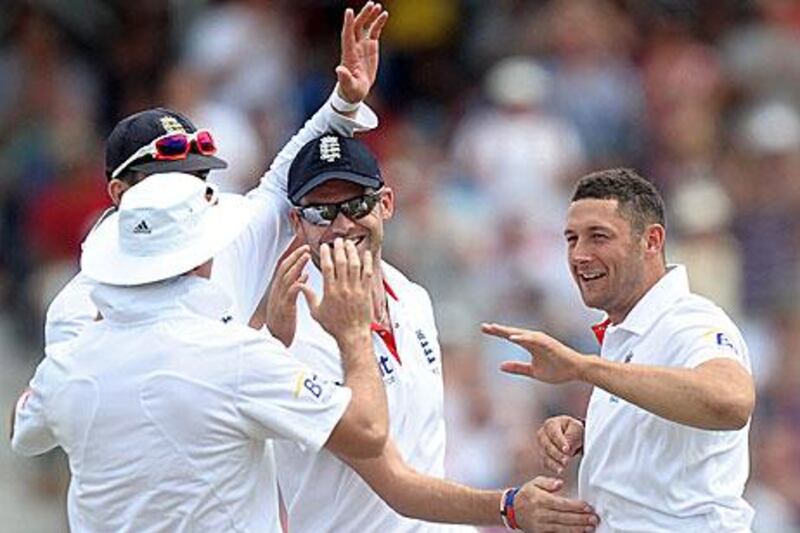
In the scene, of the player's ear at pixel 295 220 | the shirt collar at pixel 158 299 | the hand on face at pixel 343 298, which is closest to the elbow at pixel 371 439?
the hand on face at pixel 343 298

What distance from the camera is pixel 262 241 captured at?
8047 millimetres

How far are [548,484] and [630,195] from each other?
0.99 m

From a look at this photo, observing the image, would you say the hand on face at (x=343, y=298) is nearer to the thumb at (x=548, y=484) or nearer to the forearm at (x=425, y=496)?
the forearm at (x=425, y=496)

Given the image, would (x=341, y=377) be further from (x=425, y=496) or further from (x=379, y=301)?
(x=425, y=496)

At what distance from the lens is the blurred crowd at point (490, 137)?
517 inches

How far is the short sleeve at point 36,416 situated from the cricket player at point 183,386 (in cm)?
1

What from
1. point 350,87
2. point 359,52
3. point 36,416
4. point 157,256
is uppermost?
point 359,52

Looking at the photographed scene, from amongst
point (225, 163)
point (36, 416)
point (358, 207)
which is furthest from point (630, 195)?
point (36, 416)

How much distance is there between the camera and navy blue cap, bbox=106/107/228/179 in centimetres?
783

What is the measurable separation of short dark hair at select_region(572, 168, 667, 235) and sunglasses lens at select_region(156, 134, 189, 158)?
53.7 inches

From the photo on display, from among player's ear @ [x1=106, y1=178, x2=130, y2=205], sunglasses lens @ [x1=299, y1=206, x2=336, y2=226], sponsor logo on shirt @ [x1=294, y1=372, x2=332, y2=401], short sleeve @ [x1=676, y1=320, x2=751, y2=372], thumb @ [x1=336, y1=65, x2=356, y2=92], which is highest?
thumb @ [x1=336, y1=65, x2=356, y2=92]

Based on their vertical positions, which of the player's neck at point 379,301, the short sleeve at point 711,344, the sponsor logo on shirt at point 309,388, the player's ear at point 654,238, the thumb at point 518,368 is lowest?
the sponsor logo on shirt at point 309,388

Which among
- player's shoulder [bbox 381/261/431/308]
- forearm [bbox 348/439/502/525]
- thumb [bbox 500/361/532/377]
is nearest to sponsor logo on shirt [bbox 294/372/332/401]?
thumb [bbox 500/361/532/377]

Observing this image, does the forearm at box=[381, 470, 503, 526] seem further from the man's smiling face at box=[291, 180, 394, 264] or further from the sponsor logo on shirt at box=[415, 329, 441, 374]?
the man's smiling face at box=[291, 180, 394, 264]
